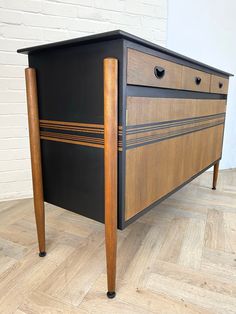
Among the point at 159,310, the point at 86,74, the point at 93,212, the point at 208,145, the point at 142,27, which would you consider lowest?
the point at 159,310

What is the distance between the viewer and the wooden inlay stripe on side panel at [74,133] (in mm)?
798

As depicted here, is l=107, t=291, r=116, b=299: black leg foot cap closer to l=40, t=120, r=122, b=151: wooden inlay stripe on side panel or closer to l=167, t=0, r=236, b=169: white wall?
l=40, t=120, r=122, b=151: wooden inlay stripe on side panel

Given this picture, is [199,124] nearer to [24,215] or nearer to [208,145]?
[208,145]

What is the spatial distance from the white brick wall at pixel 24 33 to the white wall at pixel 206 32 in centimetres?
33

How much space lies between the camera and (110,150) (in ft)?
2.45

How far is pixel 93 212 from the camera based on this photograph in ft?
2.88

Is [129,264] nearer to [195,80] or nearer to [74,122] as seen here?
[74,122]

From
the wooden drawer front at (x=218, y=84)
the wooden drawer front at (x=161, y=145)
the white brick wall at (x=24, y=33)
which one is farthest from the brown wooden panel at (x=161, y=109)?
the white brick wall at (x=24, y=33)

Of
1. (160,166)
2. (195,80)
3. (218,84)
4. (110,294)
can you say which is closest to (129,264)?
(110,294)

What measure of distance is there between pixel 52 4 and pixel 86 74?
1059mm

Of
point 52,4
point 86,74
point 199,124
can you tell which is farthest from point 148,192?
point 52,4

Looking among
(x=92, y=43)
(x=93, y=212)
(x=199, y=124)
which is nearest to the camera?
(x=92, y=43)

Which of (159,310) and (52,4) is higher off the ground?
(52,4)

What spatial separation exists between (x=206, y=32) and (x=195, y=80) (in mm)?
1270
